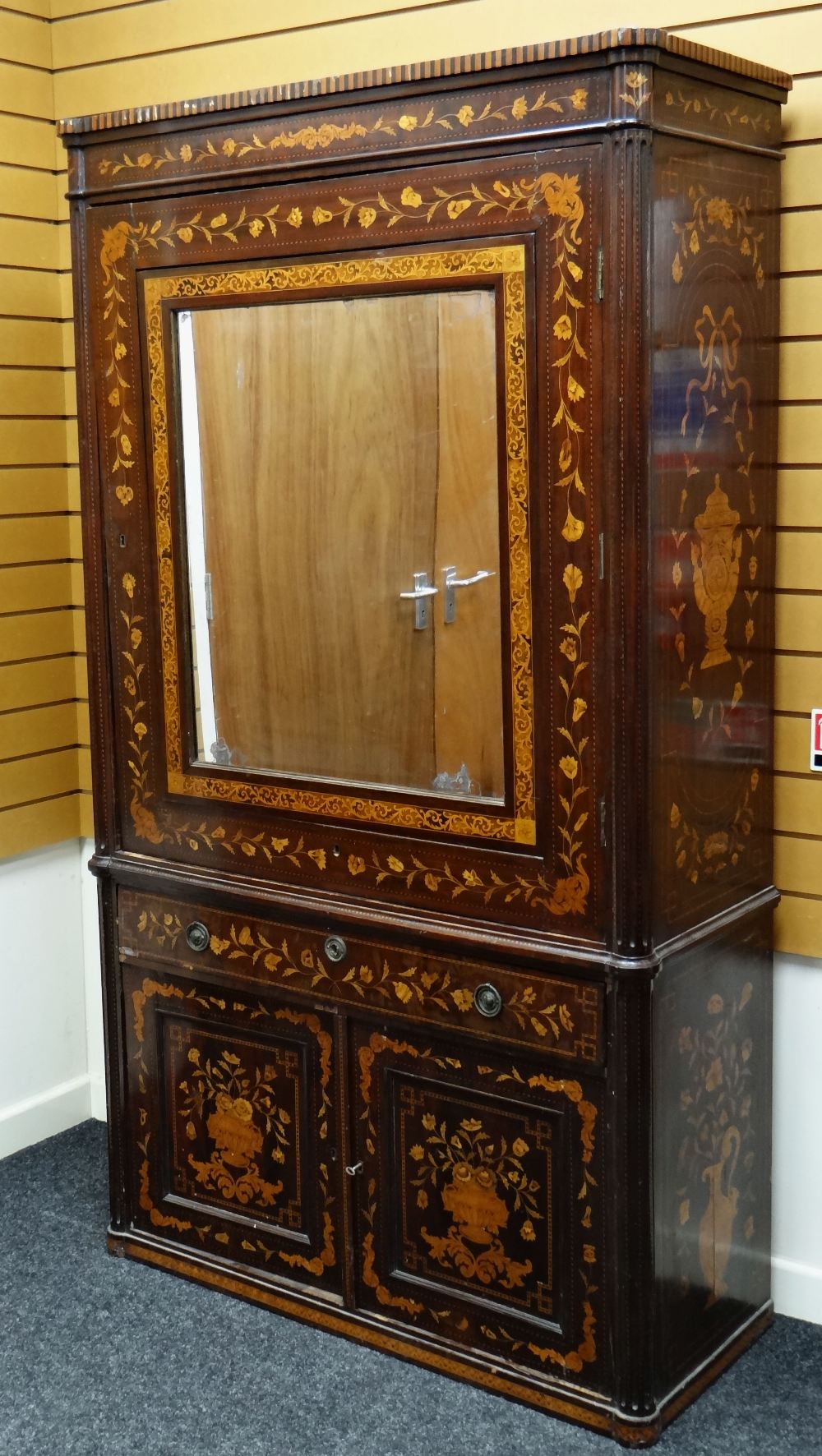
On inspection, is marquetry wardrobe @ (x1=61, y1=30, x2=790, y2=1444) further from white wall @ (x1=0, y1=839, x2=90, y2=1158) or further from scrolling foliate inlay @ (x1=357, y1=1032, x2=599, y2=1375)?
white wall @ (x1=0, y1=839, x2=90, y2=1158)

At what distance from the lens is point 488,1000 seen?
272cm

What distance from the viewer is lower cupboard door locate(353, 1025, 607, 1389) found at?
2.70 metres

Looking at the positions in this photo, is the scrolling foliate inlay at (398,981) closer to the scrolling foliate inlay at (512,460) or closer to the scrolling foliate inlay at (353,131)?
the scrolling foliate inlay at (512,460)

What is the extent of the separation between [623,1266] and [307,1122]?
0.69 m

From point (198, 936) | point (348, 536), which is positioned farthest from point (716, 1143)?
point (348, 536)

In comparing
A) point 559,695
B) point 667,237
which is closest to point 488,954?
point 559,695

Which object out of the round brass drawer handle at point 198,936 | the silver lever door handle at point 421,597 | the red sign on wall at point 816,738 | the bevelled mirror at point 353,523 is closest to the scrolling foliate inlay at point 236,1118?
the round brass drawer handle at point 198,936

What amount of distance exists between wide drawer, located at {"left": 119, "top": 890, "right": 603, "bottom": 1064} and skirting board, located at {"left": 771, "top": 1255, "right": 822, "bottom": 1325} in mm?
800

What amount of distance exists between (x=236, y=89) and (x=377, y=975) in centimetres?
195

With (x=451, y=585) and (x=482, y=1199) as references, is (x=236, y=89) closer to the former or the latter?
(x=451, y=585)

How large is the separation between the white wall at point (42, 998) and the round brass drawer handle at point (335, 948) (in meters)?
1.21

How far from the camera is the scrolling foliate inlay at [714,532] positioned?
257 cm

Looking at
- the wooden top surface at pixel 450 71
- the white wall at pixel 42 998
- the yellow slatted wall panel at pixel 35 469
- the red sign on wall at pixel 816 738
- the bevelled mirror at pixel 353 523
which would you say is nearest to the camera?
the wooden top surface at pixel 450 71

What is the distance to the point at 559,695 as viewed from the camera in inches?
102
